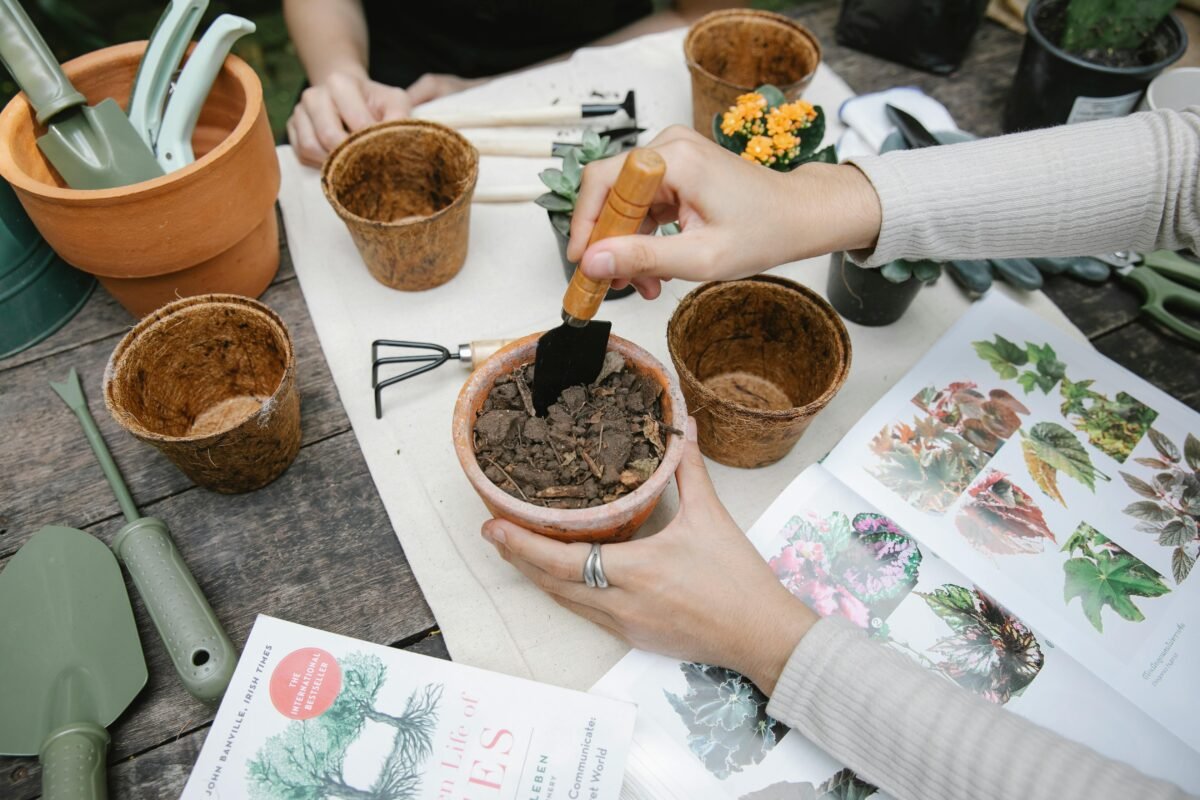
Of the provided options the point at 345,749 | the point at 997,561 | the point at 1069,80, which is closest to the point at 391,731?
the point at 345,749

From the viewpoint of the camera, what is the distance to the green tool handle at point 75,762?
0.63 metres

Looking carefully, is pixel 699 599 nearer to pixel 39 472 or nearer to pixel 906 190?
pixel 906 190

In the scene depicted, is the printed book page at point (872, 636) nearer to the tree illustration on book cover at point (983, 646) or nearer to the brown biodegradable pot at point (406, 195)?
the tree illustration on book cover at point (983, 646)

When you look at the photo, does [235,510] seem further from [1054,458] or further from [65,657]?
[1054,458]

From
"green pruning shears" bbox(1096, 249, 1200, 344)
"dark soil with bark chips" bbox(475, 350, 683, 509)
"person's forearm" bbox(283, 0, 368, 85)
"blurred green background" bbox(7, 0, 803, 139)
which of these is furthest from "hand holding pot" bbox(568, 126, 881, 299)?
"blurred green background" bbox(7, 0, 803, 139)

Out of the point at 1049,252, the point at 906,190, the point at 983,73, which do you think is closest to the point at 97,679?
the point at 906,190

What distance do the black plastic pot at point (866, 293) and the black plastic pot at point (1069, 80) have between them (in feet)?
1.31

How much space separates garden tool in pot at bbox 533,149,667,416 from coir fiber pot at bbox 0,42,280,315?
0.42 m

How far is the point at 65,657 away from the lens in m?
→ 0.70

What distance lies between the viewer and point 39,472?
2.81ft

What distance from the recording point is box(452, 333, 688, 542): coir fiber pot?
671 mm

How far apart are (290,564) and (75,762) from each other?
0.24 meters

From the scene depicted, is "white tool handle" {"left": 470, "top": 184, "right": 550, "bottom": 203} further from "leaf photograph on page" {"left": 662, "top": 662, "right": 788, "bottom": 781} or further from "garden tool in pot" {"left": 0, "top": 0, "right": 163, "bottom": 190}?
"leaf photograph on page" {"left": 662, "top": 662, "right": 788, "bottom": 781}

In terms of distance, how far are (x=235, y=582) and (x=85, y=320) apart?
1.54 ft
